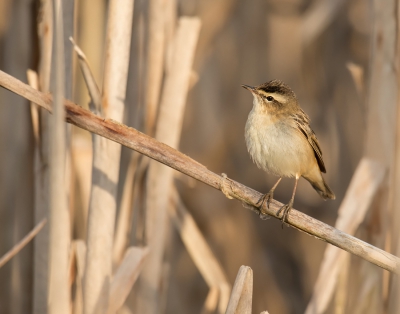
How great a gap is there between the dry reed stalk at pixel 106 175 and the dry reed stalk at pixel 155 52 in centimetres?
44

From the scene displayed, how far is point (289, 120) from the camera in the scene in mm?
3355

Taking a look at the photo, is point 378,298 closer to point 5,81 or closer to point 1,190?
point 5,81

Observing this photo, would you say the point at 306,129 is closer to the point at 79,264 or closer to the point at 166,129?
the point at 166,129

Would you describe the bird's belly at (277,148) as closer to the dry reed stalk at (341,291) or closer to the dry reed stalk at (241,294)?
the dry reed stalk at (341,291)

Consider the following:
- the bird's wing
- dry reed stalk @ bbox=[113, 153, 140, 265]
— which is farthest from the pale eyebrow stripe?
dry reed stalk @ bbox=[113, 153, 140, 265]

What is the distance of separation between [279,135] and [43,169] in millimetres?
1391

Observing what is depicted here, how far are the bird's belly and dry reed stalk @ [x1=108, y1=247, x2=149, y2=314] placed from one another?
90cm


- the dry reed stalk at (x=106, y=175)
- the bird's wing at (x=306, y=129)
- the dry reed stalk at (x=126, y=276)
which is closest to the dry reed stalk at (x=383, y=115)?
the bird's wing at (x=306, y=129)

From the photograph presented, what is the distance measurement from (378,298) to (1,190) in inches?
102

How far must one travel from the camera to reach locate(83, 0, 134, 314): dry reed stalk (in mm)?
2566

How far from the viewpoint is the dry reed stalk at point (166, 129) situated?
120 inches

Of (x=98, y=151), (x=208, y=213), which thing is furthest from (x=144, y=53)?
(x=208, y=213)

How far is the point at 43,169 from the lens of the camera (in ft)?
9.16

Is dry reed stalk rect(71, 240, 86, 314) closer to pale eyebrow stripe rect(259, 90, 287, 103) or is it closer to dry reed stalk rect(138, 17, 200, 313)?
dry reed stalk rect(138, 17, 200, 313)
